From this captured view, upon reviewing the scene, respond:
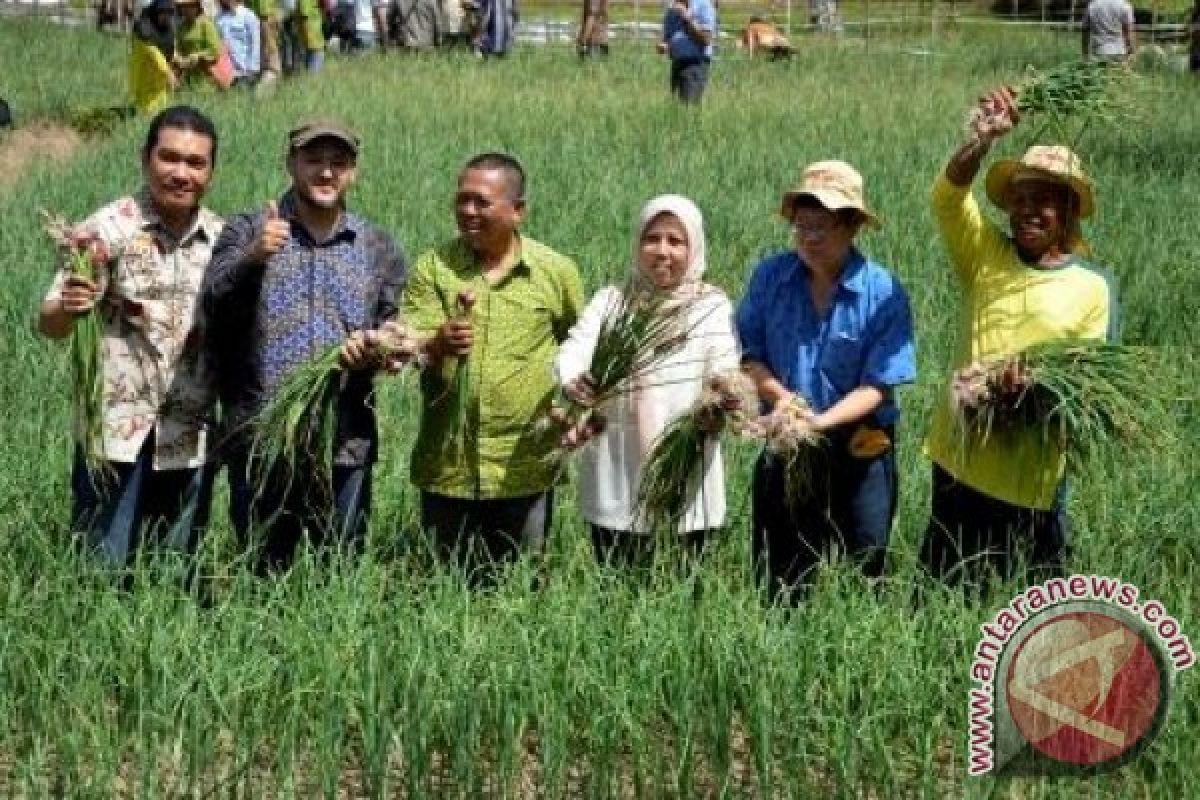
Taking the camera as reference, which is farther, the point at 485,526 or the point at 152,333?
the point at 485,526

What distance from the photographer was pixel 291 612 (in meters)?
3.92

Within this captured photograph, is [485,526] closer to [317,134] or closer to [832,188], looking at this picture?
[317,134]

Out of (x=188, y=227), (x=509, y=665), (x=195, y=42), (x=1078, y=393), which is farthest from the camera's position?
(x=195, y=42)

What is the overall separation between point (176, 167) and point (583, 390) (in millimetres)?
1041

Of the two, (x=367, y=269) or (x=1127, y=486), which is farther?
(x=1127, y=486)

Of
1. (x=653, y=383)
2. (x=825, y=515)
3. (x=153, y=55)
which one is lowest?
(x=825, y=515)

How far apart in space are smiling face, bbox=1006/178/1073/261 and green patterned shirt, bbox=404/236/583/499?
3.52 ft

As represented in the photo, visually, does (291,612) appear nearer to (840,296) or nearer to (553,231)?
(840,296)

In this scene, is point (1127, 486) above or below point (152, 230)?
below

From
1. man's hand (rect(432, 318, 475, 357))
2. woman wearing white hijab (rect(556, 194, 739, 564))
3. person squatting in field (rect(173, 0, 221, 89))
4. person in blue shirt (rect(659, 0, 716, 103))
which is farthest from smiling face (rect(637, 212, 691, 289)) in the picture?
person squatting in field (rect(173, 0, 221, 89))

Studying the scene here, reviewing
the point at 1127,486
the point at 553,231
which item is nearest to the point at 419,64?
the point at 553,231

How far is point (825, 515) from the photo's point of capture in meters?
4.25

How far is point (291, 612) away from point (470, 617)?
1.28 feet

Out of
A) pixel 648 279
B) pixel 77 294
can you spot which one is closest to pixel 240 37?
pixel 77 294
